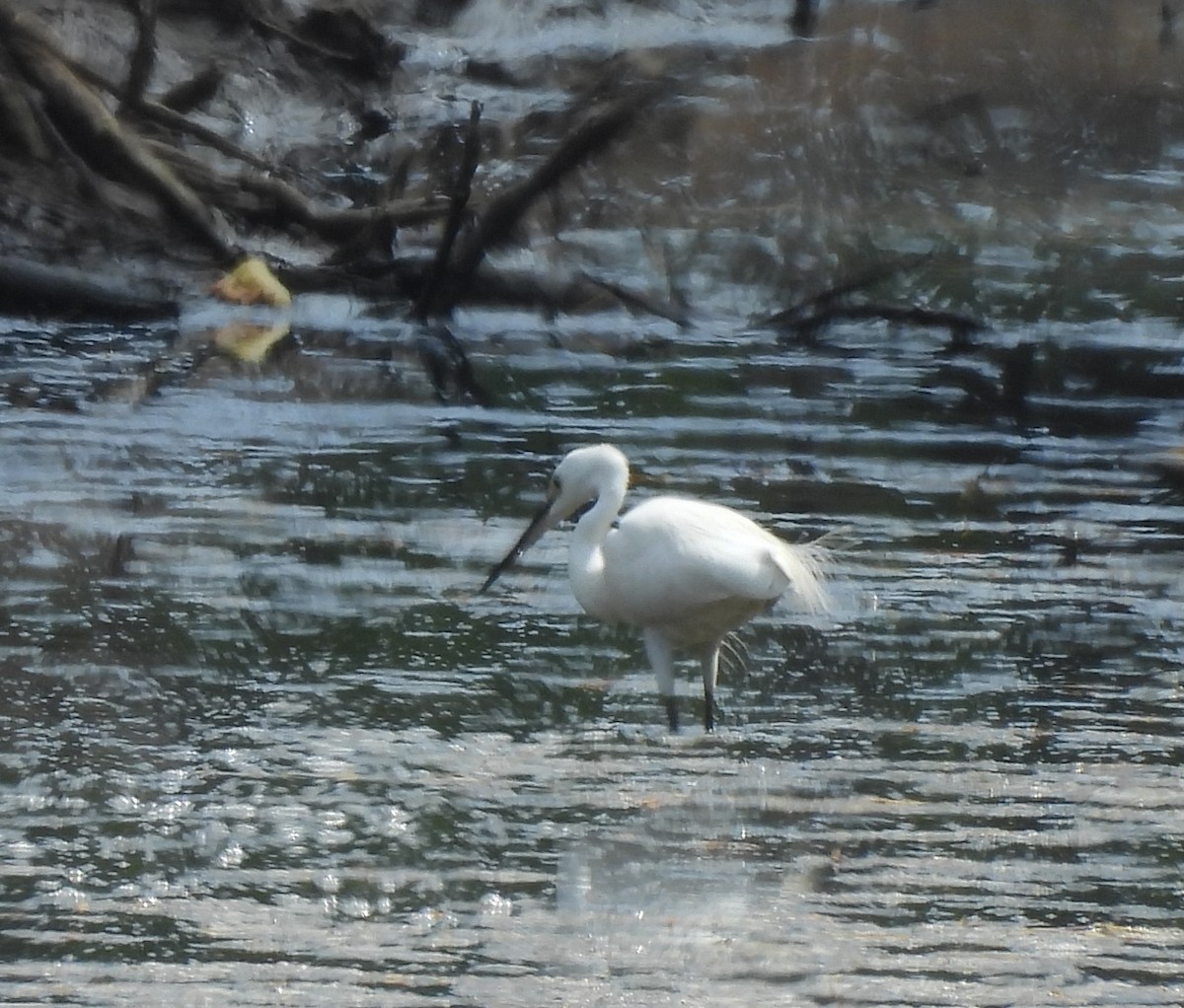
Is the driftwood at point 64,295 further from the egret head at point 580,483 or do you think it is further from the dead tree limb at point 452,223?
Result: the egret head at point 580,483

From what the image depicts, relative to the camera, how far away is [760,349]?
48.9 feet

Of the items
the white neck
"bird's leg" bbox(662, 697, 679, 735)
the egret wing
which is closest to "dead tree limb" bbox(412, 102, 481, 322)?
the white neck

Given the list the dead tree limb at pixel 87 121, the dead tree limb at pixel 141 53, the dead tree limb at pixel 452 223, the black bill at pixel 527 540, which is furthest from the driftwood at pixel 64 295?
the black bill at pixel 527 540

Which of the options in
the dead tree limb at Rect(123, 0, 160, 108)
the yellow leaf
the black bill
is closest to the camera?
the black bill

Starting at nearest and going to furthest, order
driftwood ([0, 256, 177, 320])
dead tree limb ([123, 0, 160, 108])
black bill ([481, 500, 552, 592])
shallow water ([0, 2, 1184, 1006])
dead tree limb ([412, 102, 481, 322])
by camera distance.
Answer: shallow water ([0, 2, 1184, 1006]) → black bill ([481, 500, 552, 592]) → dead tree limb ([412, 102, 481, 322]) → dead tree limb ([123, 0, 160, 108]) → driftwood ([0, 256, 177, 320])

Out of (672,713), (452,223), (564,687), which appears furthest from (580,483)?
(452,223)

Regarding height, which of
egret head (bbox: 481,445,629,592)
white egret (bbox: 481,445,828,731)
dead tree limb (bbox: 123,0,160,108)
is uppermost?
dead tree limb (bbox: 123,0,160,108)

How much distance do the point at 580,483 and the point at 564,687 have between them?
773mm

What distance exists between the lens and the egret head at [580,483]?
25.5ft

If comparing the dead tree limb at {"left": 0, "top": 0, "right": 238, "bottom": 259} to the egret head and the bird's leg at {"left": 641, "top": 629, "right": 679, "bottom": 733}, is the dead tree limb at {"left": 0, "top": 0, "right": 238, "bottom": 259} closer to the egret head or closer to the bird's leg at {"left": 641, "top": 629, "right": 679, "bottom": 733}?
the egret head

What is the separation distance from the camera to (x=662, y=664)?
24.3ft

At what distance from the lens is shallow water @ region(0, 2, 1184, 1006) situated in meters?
5.39

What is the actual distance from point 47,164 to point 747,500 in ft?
22.9

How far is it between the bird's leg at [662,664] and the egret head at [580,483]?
50 centimetres
